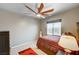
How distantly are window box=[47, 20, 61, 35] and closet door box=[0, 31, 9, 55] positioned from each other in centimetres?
51

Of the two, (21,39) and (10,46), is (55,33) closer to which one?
(21,39)

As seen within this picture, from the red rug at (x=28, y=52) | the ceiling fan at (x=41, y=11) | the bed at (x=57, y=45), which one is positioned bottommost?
the red rug at (x=28, y=52)

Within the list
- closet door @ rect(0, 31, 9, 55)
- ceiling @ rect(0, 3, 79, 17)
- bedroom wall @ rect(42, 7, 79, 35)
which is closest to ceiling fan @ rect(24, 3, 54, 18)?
ceiling @ rect(0, 3, 79, 17)

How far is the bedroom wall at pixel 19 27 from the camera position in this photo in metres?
1.34

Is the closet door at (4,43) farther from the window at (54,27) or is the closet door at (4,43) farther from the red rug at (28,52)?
the window at (54,27)

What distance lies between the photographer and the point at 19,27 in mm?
1397

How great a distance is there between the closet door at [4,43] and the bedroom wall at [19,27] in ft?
0.15

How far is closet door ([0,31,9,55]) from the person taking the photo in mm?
1332

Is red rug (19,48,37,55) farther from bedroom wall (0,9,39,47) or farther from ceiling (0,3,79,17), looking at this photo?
ceiling (0,3,79,17)

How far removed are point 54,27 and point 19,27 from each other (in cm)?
43

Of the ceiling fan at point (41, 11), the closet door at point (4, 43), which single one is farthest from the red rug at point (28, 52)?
the ceiling fan at point (41, 11)

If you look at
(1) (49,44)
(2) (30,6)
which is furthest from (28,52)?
(2) (30,6)
